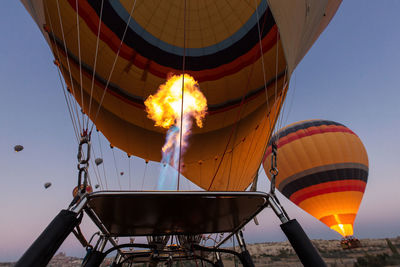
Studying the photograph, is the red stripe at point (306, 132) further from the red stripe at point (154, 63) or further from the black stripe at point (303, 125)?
the red stripe at point (154, 63)

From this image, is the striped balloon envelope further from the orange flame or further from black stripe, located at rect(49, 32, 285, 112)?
the orange flame

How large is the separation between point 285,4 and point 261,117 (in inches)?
129

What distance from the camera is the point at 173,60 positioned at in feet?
17.5

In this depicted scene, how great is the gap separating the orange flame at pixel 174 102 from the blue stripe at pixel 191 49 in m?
0.58

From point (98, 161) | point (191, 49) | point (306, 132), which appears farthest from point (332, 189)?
point (98, 161)

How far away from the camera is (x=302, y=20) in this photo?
2.72 meters

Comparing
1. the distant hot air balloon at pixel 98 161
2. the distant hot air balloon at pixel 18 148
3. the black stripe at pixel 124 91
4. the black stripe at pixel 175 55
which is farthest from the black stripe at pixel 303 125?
the distant hot air balloon at pixel 18 148

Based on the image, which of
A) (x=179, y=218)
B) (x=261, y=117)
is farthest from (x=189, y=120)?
(x=179, y=218)

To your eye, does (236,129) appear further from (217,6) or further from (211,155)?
(217,6)

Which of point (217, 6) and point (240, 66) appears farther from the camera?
point (240, 66)

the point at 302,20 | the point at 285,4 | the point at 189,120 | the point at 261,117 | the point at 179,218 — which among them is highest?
the point at 189,120

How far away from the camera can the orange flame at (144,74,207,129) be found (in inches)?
218

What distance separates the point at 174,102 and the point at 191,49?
51.2 inches

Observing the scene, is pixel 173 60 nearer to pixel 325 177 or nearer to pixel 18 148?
pixel 18 148
